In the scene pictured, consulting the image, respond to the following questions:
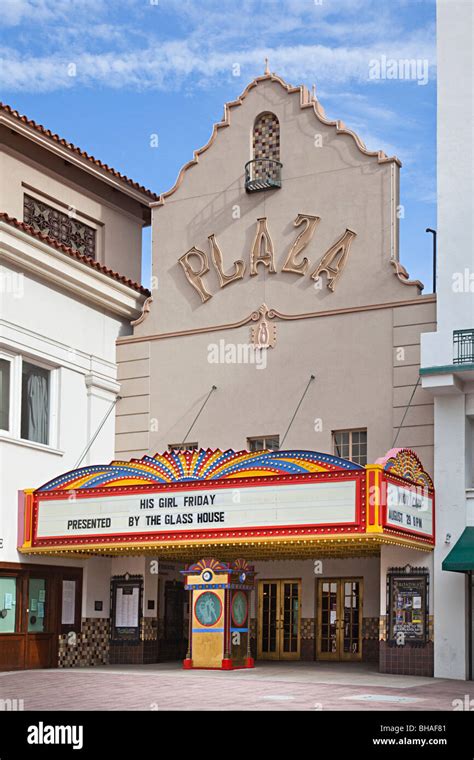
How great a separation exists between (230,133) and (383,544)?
10955 mm

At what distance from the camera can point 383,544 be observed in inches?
891

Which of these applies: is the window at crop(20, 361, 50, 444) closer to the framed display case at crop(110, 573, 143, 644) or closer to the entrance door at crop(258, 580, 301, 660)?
the framed display case at crop(110, 573, 143, 644)

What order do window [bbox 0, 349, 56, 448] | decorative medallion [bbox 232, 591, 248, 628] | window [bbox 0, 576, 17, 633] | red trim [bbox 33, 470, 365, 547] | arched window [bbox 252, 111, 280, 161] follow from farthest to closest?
arched window [bbox 252, 111, 280, 161], window [bbox 0, 349, 56, 448], window [bbox 0, 576, 17, 633], decorative medallion [bbox 232, 591, 248, 628], red trim [bbox 33, 470, 365, 547]

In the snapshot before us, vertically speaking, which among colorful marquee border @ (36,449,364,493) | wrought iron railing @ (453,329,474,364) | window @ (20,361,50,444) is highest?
wrought iron railing @ (453,329,474,364)

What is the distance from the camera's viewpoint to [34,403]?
25.1m

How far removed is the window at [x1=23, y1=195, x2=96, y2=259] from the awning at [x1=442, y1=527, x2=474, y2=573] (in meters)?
12.0

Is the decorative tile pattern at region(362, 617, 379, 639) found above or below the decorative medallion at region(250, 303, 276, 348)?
below

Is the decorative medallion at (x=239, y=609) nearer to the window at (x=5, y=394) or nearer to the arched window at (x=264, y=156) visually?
the window at (x=5, y=394)

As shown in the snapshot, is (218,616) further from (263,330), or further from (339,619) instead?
(263,330)

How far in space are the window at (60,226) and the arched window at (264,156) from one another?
15.5 feet

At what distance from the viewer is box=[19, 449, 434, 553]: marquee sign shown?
2119 centimetres

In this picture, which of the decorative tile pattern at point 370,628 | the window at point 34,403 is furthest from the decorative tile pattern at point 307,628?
the window at point 34,403

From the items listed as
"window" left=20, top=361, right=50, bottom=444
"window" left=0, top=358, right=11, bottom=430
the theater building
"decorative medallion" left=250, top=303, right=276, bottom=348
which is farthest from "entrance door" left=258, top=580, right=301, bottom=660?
"window" left=0, top=358, right=11, bottom=430
